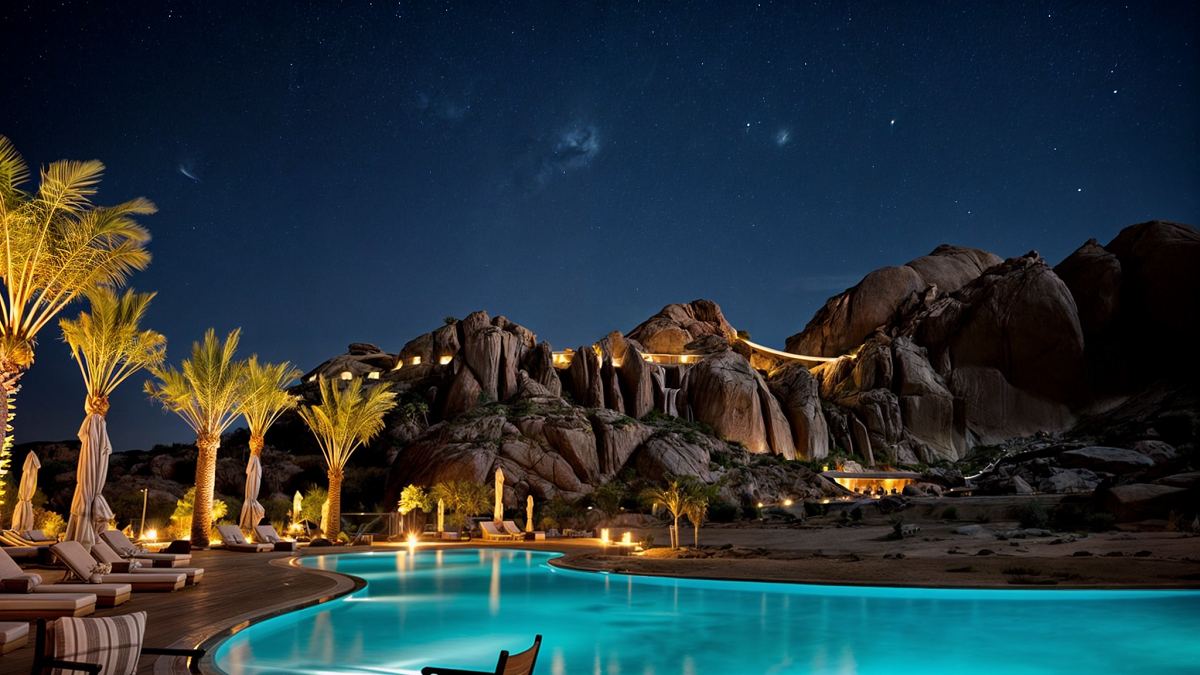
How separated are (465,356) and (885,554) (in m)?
37.0

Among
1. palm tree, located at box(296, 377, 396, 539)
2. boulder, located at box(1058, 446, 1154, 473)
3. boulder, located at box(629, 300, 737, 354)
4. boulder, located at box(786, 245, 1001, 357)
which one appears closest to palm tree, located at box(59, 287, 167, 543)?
palm tree, located at box(296, 377, 396, 539)

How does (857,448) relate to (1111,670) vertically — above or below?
above

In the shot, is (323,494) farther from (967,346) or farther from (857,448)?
(967,346)

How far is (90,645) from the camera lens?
467cm

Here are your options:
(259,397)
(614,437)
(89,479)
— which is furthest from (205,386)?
(614,437)

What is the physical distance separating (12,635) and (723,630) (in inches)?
333

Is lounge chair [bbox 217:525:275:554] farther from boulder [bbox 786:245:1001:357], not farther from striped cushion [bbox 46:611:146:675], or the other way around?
boulder [bbox 786:245:1001:357]

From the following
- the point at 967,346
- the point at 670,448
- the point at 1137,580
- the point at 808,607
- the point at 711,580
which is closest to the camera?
the point at 808,607

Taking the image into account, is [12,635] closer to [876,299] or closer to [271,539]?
[271,539]

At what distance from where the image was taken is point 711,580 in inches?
613

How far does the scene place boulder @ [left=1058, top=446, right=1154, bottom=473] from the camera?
36.4m

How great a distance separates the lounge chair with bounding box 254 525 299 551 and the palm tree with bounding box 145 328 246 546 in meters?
1.68

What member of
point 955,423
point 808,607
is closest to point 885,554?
point 808,607

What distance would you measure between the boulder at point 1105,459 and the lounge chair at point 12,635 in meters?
42.2
